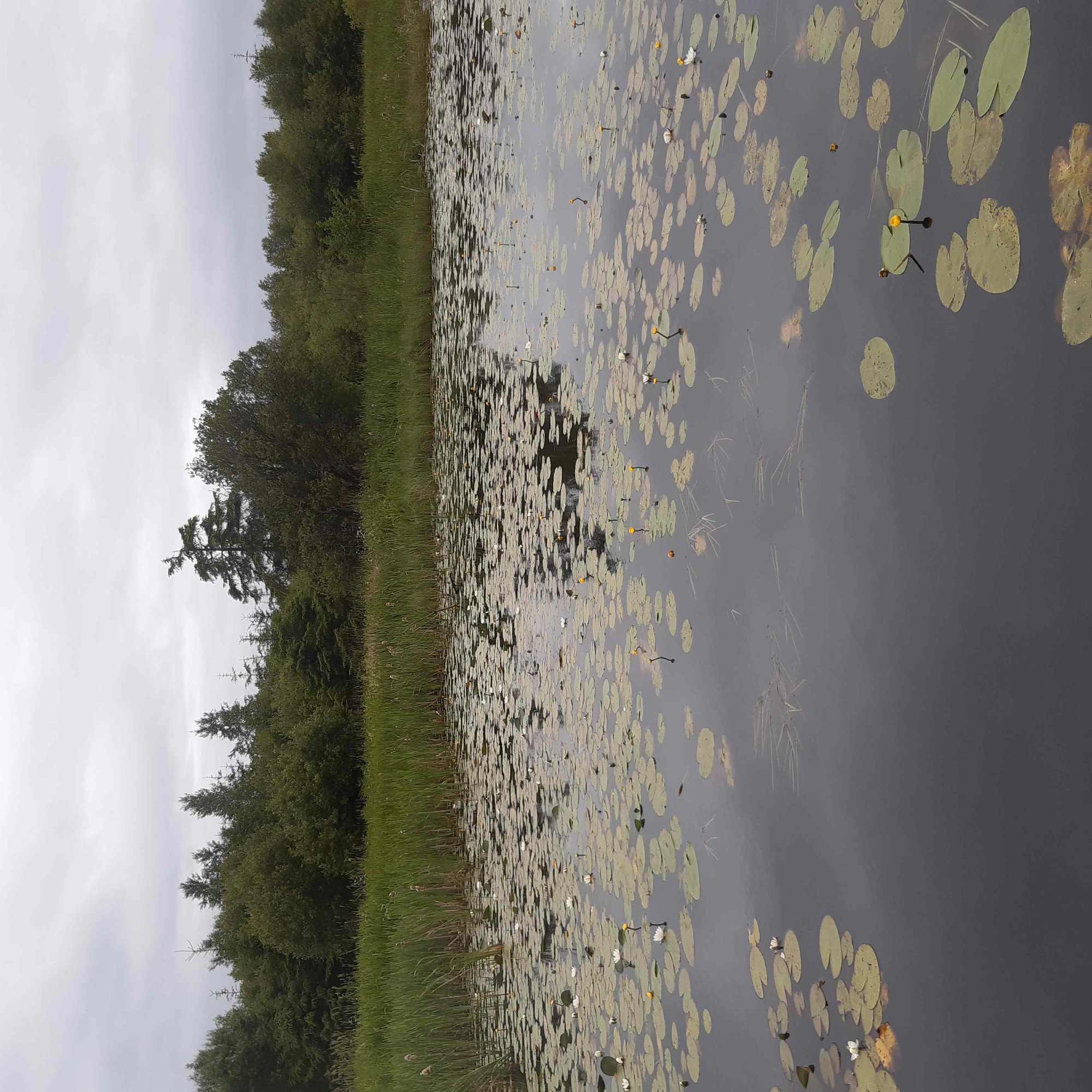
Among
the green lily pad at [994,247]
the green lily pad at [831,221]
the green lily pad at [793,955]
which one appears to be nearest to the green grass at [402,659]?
the green lily pad at [793,955]

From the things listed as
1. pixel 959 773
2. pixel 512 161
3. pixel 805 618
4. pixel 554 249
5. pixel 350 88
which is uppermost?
pixel 350 88

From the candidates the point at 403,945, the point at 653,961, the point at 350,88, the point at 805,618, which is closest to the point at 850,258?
the point at 805,618

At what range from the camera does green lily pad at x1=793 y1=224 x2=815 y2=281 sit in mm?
2668

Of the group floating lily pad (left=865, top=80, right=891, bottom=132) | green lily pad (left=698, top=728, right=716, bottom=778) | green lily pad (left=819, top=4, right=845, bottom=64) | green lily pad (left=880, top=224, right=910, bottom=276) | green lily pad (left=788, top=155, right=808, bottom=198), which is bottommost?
green lily pad (left=698, top=728, right=716, bottom=778)

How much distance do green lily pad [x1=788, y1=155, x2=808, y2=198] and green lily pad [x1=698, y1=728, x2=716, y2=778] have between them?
1915 mm

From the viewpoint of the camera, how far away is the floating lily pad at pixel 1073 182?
5.30 ft

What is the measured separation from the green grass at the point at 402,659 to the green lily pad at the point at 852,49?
222 inches

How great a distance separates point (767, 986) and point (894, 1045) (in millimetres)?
719

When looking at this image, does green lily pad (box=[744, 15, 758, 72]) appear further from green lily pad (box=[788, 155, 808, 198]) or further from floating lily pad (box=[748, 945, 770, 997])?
floating lily pad (box=[748, 945, 770, 997])

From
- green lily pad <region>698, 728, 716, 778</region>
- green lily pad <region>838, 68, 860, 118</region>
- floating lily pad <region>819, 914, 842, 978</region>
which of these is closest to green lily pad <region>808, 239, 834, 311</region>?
green lily pad <region>838, 68, 860, 118</region>

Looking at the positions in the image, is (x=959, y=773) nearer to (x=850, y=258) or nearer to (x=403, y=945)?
(x=850, y=258)

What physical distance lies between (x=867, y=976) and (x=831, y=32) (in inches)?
104

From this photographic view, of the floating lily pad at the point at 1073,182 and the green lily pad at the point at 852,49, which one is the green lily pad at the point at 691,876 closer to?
the floating lily pad at the point at 1073,182

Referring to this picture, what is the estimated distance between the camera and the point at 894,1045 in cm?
215
